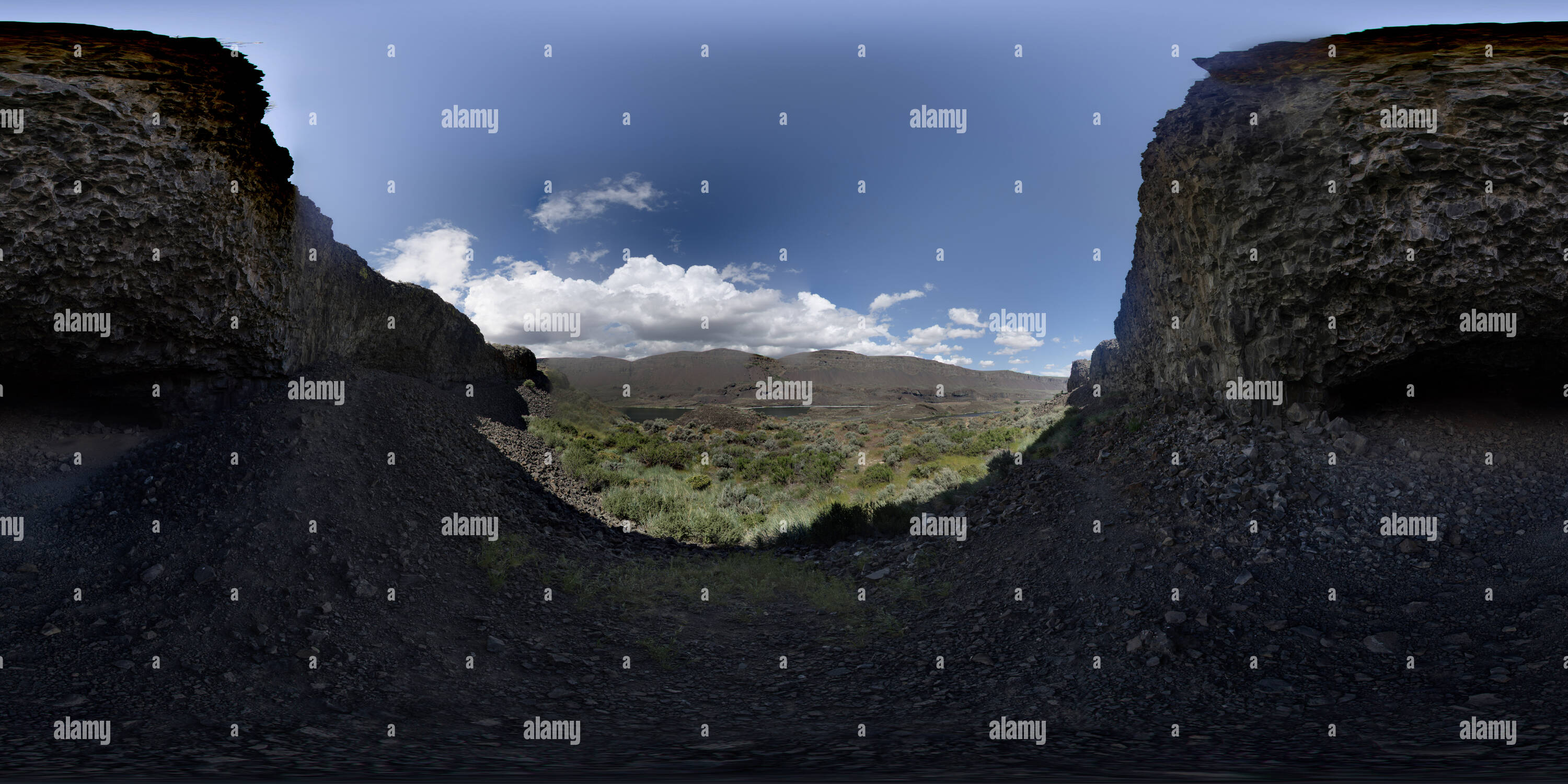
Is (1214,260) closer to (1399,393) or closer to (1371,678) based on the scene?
(1399,393)

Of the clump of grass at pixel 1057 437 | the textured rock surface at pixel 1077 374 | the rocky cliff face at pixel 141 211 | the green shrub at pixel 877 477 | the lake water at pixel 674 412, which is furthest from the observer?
the lake water at pixel 674 412

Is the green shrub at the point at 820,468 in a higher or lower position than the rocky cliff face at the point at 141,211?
lower

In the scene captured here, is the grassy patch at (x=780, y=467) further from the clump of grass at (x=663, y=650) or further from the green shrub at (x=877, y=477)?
the clump of grass at (x=663, y=650)

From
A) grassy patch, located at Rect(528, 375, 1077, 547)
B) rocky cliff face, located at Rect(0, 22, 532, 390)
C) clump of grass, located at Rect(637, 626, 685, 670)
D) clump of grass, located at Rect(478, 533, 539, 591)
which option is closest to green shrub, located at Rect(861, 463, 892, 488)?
grassy patch, located at Rect(528, 375, 1077, 547)

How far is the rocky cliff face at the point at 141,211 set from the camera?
6.82 metres

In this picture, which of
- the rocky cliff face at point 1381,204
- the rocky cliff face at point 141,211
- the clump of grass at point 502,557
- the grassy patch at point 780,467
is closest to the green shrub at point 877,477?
the grassy patch at point 780,467

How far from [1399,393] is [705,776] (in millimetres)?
9484

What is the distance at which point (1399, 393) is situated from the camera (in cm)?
767

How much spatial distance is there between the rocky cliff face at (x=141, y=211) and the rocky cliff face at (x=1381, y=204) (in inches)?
529

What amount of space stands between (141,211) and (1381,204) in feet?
47.6

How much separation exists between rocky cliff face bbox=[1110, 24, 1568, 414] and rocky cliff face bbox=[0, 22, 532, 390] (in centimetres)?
1343

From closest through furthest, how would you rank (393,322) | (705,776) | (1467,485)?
(705,776)
(1467,485)
(393,322)

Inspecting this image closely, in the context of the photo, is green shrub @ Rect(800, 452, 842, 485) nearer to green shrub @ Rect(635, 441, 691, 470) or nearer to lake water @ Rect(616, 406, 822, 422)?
green shrub @ Rect(635, 441, 691, 470)

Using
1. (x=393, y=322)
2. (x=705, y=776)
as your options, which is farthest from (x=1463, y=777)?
(x=393, y=322)
